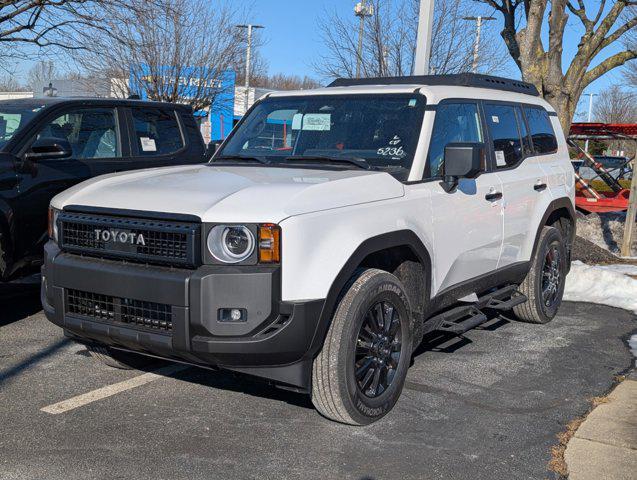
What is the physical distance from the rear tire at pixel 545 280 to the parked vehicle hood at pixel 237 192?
2584mm

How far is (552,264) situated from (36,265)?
177 inches

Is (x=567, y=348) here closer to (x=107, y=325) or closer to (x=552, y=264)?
(x=552, y=264)

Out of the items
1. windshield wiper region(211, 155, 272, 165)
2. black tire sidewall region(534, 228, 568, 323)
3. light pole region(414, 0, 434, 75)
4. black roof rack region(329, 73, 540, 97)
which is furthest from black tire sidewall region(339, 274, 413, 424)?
light pole region(414, 0, 434, 75)

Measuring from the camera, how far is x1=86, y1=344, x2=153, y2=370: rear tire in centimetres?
503

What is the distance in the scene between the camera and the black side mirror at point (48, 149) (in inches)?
245

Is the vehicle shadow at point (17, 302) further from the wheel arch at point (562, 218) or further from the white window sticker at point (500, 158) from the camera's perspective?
the wheel arch at point (562, 218)

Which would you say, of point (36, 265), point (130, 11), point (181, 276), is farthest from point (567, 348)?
point (130, 11)

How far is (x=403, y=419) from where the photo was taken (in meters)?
4.53

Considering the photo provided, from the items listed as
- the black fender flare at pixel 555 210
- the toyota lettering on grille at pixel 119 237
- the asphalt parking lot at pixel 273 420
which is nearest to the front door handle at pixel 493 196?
the black fender flare at pixel 555 210

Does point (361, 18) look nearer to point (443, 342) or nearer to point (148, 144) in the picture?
point (148, 144)

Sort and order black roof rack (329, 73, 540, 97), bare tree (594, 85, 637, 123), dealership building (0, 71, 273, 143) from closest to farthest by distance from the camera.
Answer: black roof rack (329, 73, 540, 97) → dealership building (0, 71, 273, 143) → bare tree (594, 85, 637, 123)

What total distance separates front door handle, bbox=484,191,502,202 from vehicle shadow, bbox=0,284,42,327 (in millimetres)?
4082

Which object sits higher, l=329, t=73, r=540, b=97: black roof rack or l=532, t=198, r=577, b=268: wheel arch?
l=329, t=73, r=540, b=97: black roof rack

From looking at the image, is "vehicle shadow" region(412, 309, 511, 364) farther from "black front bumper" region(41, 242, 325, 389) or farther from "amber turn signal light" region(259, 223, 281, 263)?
"amber turn signal light" region(259, 223, 281, 263)
